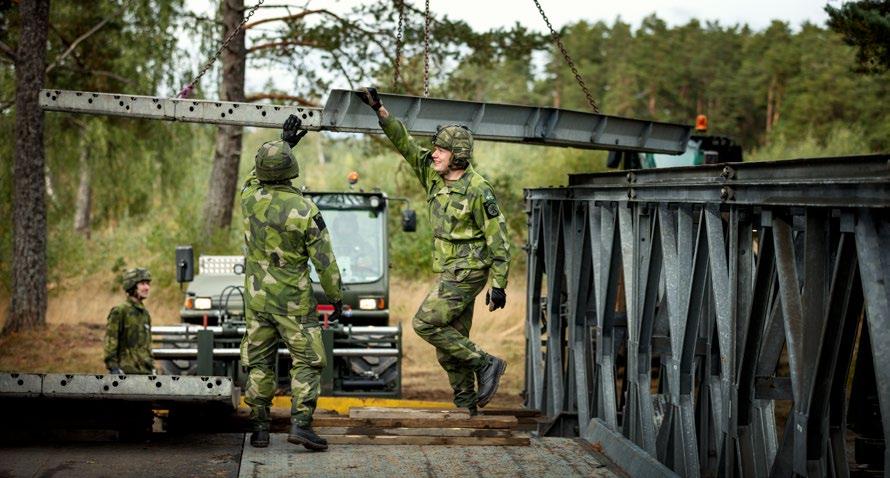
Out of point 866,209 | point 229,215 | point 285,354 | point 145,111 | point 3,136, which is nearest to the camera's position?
point 866,209

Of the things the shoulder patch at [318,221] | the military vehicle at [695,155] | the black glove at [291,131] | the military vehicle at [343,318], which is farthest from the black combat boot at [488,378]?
the military vehicle at [695,155]

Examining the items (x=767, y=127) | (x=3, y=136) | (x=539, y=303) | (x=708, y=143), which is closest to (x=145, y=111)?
(x=539, y=303)

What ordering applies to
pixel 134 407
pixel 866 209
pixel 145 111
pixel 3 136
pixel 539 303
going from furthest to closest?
pixel 3 136
pixel 539 303
pixel 145 111
pixel 134 407
pixel 866 209

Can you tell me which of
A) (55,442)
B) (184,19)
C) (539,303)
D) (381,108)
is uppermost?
(184,19)

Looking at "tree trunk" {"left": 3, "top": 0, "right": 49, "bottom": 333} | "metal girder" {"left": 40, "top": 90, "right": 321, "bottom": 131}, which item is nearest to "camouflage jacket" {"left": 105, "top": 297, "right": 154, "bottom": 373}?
"metal girder" {"left": 40, "top": 90, "right": 321, "bottom": 131}

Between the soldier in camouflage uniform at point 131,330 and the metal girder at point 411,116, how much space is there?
1.97 meters

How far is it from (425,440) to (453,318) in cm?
104

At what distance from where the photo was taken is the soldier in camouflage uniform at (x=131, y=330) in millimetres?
10766

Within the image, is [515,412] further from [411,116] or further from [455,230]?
[411,116]

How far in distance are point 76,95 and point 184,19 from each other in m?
12.6

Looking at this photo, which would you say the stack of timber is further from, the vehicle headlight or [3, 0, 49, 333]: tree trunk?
[3, 0, 49, 333]: tree trunk

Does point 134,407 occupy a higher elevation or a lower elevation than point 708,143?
lower

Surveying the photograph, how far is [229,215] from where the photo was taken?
23062mm

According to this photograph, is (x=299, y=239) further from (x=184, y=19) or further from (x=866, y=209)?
(x=184, y=19)
